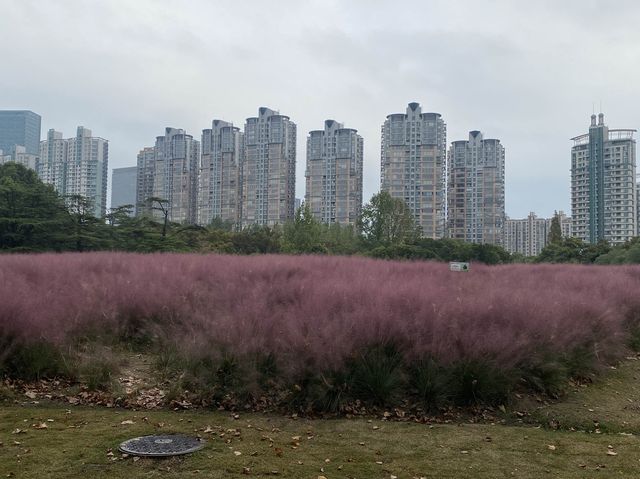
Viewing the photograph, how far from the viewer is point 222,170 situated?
65375mm

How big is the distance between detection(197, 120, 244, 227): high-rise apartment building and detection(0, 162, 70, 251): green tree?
37.4 meters

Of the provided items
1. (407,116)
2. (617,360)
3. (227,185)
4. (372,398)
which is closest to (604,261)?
(617,360)

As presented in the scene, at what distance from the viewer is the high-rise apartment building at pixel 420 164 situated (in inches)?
2304

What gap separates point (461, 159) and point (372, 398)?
62.3m

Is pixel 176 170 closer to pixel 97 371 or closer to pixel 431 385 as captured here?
pixel 97 371

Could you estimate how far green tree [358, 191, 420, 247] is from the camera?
1527 inches

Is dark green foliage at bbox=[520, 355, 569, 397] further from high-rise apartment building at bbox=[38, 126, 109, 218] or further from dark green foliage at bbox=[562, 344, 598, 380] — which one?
high-rise apartment building at bbox=[38, 126, 109, 218]

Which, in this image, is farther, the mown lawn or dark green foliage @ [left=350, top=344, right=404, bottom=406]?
dark green foliage @ [left=350, top=344, right=404, bottom=406]

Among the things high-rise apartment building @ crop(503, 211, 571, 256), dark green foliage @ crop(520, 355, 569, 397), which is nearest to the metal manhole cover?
dark green foliage @ crop(520, 355, 569, 397)

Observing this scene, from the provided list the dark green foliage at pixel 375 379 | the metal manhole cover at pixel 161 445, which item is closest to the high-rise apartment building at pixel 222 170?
the dark green foliage at pixel 375 379

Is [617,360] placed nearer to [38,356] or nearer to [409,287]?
[409,287]

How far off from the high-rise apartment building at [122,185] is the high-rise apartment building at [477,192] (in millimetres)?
56819

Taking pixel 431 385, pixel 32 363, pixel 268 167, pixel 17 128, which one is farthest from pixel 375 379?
pixel 17 128

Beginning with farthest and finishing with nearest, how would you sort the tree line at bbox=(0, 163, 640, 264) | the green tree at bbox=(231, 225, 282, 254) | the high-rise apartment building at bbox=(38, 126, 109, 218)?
the high-rise apartment building at bbox=(38, 126, 109, 218)
the green tree at bbox=(231, 225, 282, 254)
the tree line at bbox=(0, 163, 640, 264)
